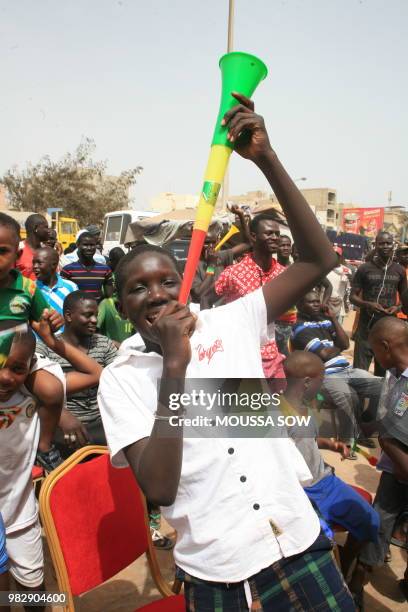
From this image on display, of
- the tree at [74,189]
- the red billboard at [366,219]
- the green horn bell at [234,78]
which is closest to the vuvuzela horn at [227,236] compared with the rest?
the green horn bell at [234,78]

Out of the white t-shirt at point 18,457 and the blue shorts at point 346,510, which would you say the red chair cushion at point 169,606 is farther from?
the blue shorts at point 346,510

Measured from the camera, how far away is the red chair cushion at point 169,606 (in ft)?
5.30

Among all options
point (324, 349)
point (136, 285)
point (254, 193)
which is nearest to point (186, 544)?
point (136, 285)

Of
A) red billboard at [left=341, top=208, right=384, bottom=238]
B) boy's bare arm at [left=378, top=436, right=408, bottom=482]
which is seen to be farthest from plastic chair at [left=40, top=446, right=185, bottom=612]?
red billboard at [left=341, top=208, right=384, bottom=238]

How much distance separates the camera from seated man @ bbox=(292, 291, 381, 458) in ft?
12.2

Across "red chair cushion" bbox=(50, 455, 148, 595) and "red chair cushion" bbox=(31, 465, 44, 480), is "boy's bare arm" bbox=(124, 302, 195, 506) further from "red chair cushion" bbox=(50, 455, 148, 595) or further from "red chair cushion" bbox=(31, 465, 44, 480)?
"red chair cushion" bbox=(31, 465, 44, 480)

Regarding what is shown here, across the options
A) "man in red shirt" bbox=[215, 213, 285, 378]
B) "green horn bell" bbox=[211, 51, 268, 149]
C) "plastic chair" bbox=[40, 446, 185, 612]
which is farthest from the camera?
"man in red shirt" bbox=[215, 213, 285, 378]

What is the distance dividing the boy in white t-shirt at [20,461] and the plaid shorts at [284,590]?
1.04 metres

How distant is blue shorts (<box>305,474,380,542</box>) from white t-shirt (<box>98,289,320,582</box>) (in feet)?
3.86

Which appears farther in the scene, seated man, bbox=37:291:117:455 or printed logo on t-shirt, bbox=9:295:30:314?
seated man, bbox=37:291:117:455

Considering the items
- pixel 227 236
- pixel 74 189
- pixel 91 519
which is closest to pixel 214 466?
pixel 91 519

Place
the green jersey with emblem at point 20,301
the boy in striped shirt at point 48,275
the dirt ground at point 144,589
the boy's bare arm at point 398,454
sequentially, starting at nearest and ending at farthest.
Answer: the green jersey with emblem at point 20,301, the boy's bare arm at point 398,454, the dirt ground at point 144,589, the boy in striped shirt at point 48,275

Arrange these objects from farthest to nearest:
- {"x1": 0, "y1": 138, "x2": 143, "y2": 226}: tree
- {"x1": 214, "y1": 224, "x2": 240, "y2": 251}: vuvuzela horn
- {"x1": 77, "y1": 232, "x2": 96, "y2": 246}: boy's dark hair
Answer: {"x1": 0, "y1": 138, "x2": 143, "y2": 226}: tree → {"x1": 214, "y1": 224, "x2": 240, "y2": 251}: vuvuzela horn → {"x1": 77, "y1": 232, "x2": 96, "y2": 246}: boy's dark hair

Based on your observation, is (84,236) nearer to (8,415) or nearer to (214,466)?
(8,415)
